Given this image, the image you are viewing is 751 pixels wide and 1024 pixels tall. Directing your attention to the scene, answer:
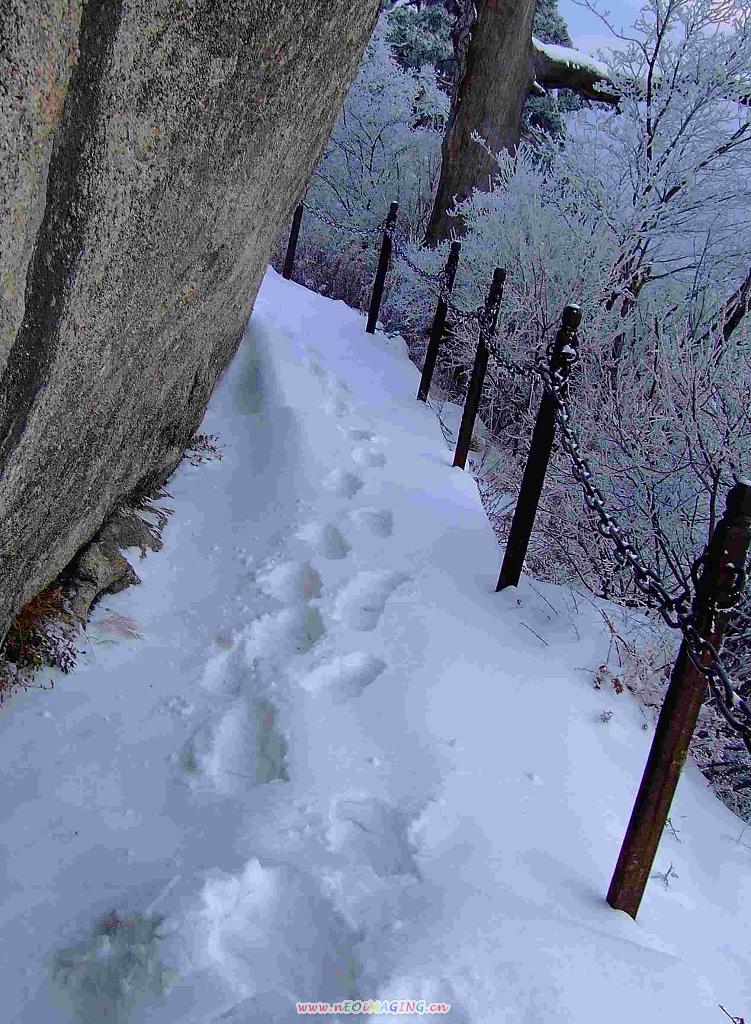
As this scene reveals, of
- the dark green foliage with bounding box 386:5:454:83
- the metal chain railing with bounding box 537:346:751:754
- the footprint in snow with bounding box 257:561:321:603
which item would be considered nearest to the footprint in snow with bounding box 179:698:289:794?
the footprint in snow with bounding box 257:561:321:603

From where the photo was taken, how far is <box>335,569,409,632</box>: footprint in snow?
10.5 feet

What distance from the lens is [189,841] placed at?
2115mm

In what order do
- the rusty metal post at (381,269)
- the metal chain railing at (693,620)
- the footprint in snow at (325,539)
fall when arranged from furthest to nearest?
1. the rusty metal post at (381,269)
2. the footprint in snow at (325,539)
3. the metal chain railing at (693,620)

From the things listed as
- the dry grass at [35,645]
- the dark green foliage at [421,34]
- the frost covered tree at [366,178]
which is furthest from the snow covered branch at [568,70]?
the dry grass at [35,645]

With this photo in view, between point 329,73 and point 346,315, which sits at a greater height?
point 329,73

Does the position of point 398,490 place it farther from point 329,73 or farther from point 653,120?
point 653,120

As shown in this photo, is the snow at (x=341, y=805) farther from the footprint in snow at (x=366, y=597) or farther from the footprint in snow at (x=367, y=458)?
the footprint in snow at (x=367, y=458)

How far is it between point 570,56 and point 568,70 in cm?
17

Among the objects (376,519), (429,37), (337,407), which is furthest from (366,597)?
(429,37)

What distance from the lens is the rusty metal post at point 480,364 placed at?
4863 millimetres

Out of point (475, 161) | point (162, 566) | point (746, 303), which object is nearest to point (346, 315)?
point (475, 161)

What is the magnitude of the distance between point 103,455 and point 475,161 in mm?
7351

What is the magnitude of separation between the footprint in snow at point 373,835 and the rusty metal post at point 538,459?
157 cm

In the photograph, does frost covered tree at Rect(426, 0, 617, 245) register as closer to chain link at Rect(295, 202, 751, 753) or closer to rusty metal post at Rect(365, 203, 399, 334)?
rusty metal post at Rect(365, 203, 399, 334)
